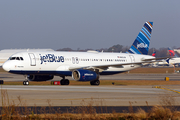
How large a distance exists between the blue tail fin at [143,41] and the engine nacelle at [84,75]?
46.0 ft

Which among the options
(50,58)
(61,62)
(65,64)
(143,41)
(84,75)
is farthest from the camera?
(143,41)

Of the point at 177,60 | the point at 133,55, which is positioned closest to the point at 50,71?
the point at 133,55

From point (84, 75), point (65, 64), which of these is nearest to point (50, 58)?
point (65, 64)

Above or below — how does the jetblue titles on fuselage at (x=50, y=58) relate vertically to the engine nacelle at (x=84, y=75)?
above

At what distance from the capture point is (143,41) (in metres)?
50.4

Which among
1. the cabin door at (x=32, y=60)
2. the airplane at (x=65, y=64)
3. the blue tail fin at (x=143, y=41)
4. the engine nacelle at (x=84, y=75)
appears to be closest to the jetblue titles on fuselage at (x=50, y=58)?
the airplane at (x=65, y=64)

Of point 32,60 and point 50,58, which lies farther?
point 50,58

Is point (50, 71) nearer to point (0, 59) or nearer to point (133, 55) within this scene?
point (133, 55)

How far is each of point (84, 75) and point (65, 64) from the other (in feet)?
13.1

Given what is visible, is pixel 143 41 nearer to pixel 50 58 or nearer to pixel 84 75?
pixel 84 75

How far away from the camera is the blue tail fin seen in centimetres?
4959

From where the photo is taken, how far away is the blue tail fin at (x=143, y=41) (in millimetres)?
49594

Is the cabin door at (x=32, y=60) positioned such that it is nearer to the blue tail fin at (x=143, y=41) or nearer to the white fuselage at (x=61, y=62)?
the white fuselage at (x=61, y=62)

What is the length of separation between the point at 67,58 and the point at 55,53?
168cm
